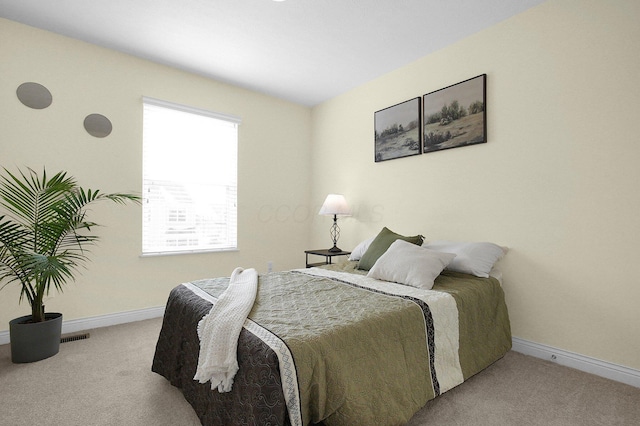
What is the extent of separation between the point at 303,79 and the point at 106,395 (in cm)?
337

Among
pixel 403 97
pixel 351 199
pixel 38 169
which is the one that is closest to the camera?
pixel 38 169

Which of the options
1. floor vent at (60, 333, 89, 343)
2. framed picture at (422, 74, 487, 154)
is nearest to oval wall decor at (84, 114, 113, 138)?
floor vent at (60, 333, 89, 343)

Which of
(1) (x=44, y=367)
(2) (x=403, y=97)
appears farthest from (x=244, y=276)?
(2) (x=403, y=97)

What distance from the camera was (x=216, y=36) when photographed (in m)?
2.83

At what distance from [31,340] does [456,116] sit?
382 centimetres

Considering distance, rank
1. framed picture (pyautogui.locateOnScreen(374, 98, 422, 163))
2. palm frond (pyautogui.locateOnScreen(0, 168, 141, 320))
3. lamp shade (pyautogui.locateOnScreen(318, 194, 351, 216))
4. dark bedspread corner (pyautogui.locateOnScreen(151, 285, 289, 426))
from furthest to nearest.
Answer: lamp shade (pyautogui.locateOnScreen(318, 194, 351, 216)), framed picture (pyautogui.locateOnScreen(374, 98, 422, 163)), palm frond (pyautogui.locateOnScreen(0, 168, 141, 320)), dark bedspread corner (pyautogui.locateOnScreen(151, 285, 289, 426))

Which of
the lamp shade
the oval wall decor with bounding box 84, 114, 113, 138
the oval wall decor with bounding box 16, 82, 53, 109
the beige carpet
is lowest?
the beige carpet

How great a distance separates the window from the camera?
11.0 ft

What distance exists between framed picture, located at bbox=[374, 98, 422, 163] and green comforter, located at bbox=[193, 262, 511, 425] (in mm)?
1462

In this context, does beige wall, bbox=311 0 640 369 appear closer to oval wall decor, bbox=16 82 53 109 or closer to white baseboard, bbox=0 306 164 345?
white baseboard, bbox=0 306 164 345

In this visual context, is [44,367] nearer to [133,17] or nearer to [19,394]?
[19,394]

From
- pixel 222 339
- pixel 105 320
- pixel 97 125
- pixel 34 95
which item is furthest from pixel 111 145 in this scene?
pixel 222 339

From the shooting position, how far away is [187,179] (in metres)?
3.57

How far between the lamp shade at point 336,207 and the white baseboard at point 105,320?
2.07 m
